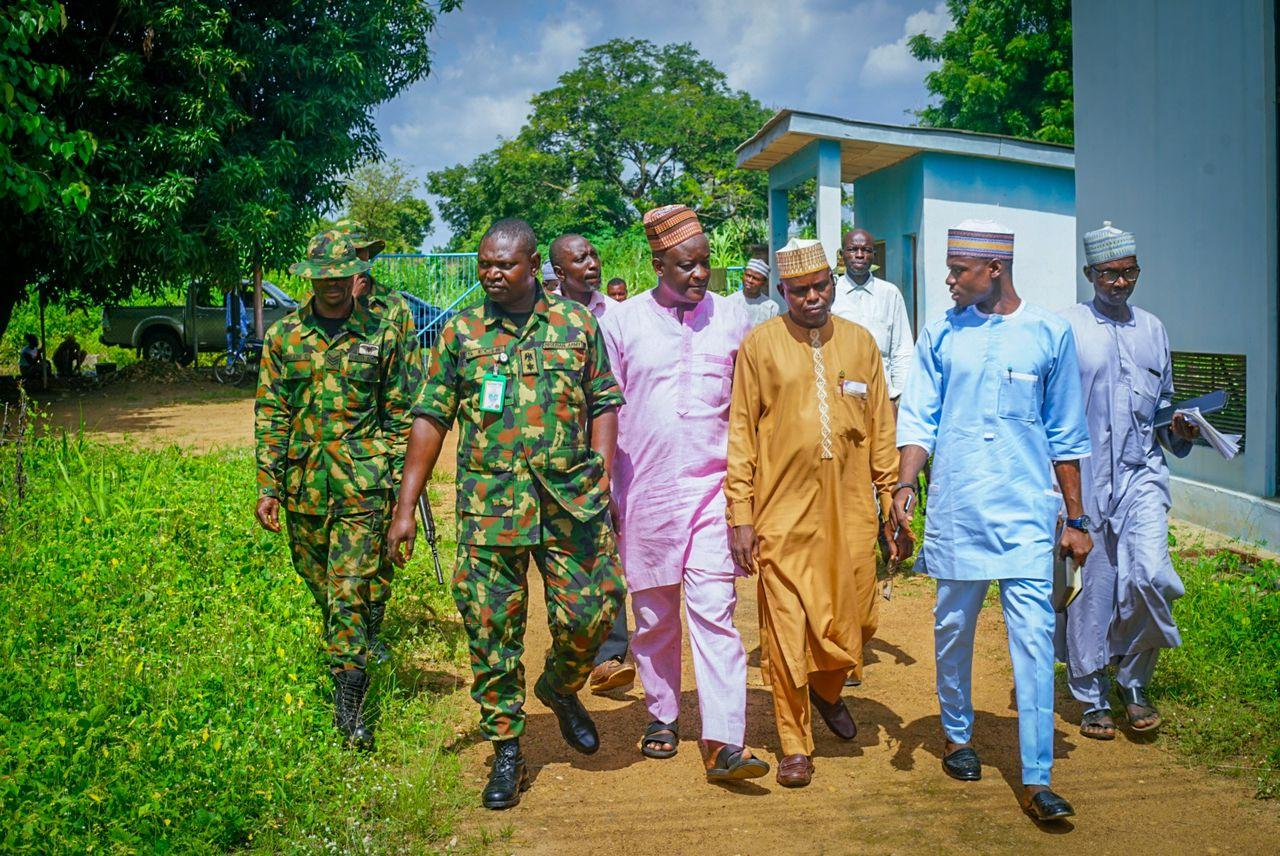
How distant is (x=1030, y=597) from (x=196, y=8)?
612 inches

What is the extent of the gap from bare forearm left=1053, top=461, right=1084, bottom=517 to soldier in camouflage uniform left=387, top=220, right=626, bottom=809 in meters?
1.75

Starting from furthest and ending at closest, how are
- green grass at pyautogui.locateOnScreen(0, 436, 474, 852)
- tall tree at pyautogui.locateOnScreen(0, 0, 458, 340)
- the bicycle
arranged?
the bicycle → tall tree at pyautogui.locateOnScreen(0, 0, 458, 340) → green grass at pyautogui.locateOnScreen(0, 436, 474, 852)

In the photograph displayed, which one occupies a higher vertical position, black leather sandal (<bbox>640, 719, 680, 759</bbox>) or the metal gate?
the metal gate

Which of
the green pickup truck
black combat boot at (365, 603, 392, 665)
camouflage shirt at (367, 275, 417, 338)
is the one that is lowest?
black combat boot at (365, 603, 392, 665)

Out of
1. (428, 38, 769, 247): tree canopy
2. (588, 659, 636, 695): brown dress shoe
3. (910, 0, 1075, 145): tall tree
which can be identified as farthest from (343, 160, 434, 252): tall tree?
(588, 659, 636, 695): brown dress shoe

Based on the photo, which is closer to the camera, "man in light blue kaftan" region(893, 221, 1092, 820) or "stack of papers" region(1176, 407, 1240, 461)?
"man in light blue kaftan" region(893, 221, 1092, 820)

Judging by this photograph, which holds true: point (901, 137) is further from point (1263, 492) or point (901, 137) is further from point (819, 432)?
point (819, 432)

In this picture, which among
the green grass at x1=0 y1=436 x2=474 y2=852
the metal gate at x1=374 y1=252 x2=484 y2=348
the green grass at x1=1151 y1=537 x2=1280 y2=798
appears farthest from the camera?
the metal gate at x1=374 y1=252 x2=484 y2=348

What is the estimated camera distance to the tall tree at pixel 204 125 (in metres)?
15.9

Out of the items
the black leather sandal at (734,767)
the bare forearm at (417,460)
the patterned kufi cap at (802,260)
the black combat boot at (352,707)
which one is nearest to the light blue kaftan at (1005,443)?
the patterned kufi cap at (802,260)

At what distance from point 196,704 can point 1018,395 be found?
3345 millimetres

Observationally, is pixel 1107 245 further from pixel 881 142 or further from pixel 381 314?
pixel 881 142

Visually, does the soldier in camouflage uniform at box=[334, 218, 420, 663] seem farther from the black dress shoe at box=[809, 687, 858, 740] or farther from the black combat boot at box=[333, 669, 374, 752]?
the black dress shoe at box=[809, 687, 858, 740]

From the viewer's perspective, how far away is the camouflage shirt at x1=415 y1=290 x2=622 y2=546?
175 inches
